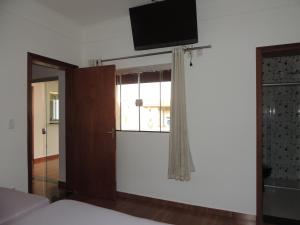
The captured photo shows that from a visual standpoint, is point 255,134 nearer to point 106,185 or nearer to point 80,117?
point 106,185

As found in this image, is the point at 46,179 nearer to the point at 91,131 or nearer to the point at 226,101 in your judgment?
the point at 91,131

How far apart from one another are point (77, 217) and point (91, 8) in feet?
8.55

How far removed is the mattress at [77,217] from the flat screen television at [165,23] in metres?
2.04

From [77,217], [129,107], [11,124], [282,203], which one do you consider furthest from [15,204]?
[282,203]

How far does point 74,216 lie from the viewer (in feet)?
4.45

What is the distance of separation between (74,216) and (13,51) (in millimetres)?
2071

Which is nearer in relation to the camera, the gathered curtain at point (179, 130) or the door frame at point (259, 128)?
the door frame at point (259, 128)

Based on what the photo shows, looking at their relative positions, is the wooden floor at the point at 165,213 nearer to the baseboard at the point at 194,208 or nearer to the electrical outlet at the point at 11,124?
the baseboard at the point at 194,208

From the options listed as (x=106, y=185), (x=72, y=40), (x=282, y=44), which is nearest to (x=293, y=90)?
(x=282, y=44)

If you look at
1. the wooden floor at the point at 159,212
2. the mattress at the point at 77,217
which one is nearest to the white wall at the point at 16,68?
the wooden floor at the point at 159,212

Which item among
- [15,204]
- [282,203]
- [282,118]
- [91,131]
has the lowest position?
[282,203]

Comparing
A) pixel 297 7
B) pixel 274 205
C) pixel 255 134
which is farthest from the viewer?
pixel 274 205

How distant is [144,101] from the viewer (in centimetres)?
332

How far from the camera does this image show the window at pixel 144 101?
3182mm
